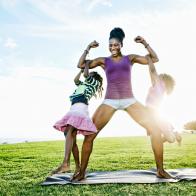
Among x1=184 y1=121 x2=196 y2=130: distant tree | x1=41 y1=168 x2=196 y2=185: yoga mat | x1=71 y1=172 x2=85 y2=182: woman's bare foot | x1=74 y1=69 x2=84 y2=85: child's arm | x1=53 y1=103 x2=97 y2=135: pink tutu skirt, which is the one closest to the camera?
x1=41 y1=168 x2=196 y2=185: yoga mat

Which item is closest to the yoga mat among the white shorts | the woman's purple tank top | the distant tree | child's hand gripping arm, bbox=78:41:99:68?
the white shorts

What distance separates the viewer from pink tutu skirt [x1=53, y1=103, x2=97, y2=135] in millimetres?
7566

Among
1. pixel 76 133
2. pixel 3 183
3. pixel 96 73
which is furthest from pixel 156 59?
pixel 3 183

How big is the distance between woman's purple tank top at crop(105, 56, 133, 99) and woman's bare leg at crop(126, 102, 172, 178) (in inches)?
9.6

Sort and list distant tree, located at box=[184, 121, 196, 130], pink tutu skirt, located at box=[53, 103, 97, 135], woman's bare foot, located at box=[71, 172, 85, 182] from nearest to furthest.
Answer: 1. woman's bare foot, located at box=[71, 172, 85, 182]
2. pink tutu skirt, located at box=[53, 103, 97, 135]
3. distant tree, located at box=[184, 121, 196, 130]

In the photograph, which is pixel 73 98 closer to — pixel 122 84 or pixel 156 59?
pixel 122 84

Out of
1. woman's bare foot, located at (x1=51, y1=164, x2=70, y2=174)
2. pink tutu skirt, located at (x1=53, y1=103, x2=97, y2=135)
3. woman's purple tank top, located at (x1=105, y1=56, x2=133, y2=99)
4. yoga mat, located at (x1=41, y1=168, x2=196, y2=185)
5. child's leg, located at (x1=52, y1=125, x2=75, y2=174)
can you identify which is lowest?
yoga mat, located at (x1=41, y1=168, x2=196, y2=185)

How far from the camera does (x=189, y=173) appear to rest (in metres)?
7.74

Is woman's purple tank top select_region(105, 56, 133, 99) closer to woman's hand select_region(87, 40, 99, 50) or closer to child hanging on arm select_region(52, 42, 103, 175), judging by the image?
woman's hand select_region(87, 40, 99, 50)

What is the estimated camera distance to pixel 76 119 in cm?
782

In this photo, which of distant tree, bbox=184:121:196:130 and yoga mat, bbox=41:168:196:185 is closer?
yoga mat, bbox=41:168:196:185

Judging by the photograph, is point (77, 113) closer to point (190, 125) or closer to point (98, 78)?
point (98, 78)

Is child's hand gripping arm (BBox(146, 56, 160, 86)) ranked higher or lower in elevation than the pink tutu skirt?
higher

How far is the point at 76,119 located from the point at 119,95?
1143mm
